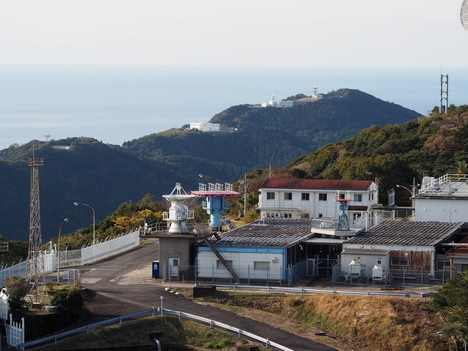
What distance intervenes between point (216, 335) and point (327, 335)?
219 inches

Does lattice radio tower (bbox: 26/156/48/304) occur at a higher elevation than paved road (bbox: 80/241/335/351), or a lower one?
higher

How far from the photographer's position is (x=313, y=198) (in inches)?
2921

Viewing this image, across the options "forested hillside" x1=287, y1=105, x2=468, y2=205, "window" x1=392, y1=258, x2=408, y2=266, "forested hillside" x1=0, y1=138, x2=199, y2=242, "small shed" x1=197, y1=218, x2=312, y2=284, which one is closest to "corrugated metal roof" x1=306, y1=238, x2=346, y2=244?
"small shed" x1=197, y1=218, x2=312, y2=284

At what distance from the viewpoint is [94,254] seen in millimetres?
63031

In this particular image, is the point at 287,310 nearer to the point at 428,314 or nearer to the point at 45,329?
the point at 428,314

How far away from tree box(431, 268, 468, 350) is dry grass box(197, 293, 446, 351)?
0.97m

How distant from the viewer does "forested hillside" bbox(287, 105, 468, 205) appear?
9000 centimetres

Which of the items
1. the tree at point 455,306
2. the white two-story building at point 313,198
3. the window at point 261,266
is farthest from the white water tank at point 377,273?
the white two-story building at point 313,198

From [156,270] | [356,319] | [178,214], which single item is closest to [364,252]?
[356,319]

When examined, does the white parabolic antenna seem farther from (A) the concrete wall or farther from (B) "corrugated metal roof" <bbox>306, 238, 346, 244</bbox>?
(A) the concrete wall

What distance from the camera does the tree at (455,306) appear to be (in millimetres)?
40562

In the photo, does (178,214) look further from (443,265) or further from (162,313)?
(443,265)

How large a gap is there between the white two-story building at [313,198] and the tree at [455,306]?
94.9ft

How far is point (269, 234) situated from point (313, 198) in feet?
50.8
